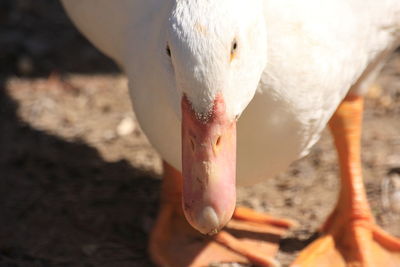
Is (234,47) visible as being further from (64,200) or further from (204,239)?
(64,200)

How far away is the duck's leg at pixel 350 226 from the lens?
275 cm

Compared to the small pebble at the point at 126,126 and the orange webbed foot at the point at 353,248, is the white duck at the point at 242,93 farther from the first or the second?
the small pebble at the point at 126,126

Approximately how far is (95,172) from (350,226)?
3.46 ft

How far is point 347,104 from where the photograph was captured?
9.49 feet

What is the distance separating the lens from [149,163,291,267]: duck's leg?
2.77 m

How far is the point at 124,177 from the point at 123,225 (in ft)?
1.09

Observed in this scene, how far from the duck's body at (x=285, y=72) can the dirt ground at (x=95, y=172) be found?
592mm

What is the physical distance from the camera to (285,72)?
2227 millimetres

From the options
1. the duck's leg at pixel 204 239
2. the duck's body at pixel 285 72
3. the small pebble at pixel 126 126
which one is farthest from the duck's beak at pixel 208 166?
the small pebble at pixel 126 126

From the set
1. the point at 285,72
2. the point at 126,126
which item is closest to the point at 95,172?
the point at 126,126

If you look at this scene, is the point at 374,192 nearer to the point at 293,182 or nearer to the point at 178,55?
the point at 293,182

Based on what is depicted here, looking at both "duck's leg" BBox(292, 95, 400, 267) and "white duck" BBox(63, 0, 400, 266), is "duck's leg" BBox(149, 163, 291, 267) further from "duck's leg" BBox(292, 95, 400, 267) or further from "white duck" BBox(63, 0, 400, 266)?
"duck's leg" BBox(292, 95, 400, 267)

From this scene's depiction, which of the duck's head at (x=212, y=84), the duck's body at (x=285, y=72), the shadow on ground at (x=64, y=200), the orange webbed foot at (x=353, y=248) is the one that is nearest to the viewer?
the duck's head at (x=212, y=84)

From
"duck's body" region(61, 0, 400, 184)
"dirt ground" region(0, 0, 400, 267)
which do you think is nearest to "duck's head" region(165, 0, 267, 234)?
"duck's body" region(61, 0, 400, 184)
